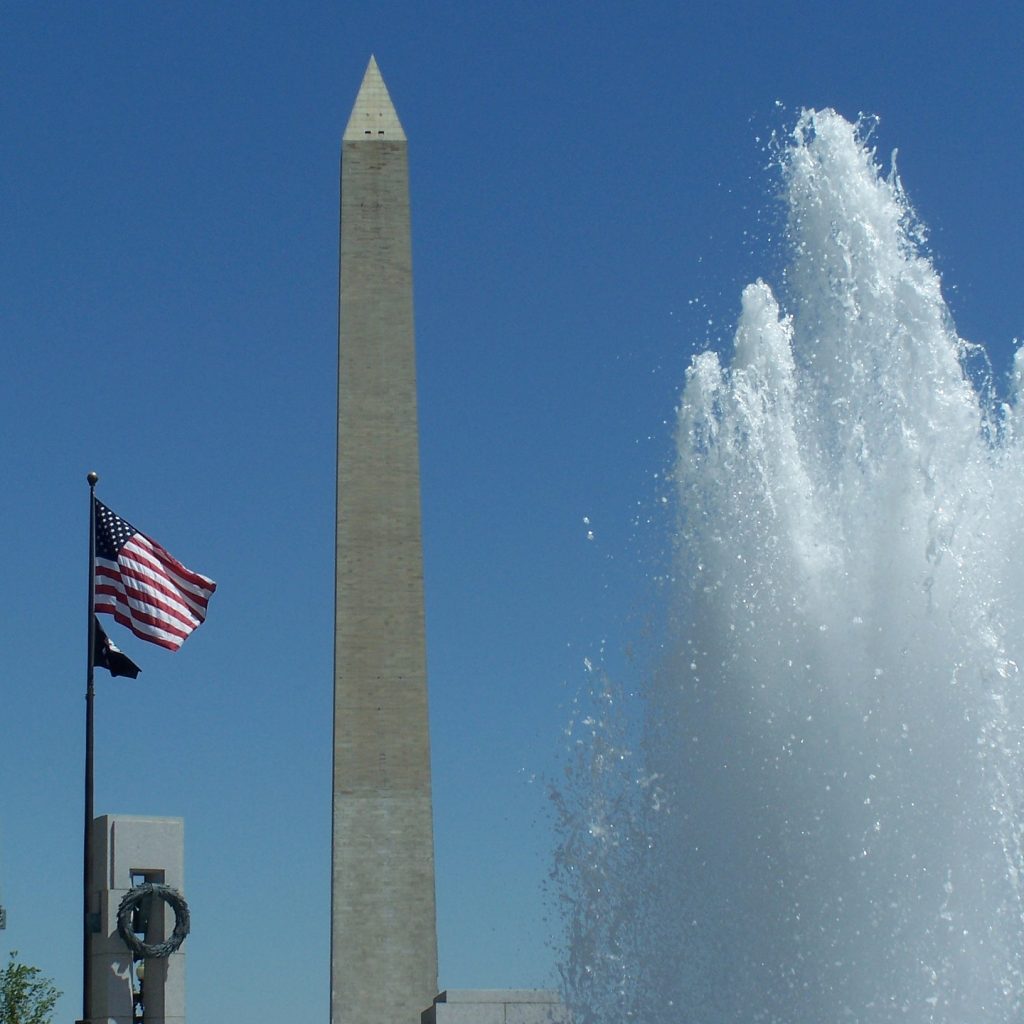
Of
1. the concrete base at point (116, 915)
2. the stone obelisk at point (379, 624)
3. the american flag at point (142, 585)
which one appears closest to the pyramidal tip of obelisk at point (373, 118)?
the stone obelisk at point (379, 624)

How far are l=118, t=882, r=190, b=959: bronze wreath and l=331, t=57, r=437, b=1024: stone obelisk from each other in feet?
16.2

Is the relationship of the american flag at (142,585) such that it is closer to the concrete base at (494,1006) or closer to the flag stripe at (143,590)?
the flag stripe at (143,590)

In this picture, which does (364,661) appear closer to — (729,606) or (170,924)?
(170,924)

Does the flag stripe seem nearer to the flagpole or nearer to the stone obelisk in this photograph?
the flagpole

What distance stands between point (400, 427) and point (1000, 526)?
1398 cm

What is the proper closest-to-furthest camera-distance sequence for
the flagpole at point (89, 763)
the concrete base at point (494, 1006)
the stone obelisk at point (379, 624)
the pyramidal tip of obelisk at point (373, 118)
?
the flagpole at point (89, 763) → the concrete base at point (494, 1006) → the stone obelisk at point (379, 624) → the pyramidal tip of obelisk at point (373, 118)

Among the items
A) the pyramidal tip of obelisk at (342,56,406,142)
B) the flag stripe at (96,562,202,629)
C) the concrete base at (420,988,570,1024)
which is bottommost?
the concrete base at (420,988,570,1024)

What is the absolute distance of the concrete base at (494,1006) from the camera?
2397 cm

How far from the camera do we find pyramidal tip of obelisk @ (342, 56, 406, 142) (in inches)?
1201

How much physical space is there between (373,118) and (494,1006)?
14269 millimetres

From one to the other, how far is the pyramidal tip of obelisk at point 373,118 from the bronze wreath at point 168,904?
13.1m

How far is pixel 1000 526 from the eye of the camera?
16.7m

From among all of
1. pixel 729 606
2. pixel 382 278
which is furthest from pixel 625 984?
pixel 382 278

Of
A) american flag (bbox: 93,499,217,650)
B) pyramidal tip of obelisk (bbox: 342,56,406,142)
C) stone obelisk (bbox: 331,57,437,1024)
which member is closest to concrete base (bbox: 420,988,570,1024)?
stone obelisk (bbox: 331,57,437,1024)
